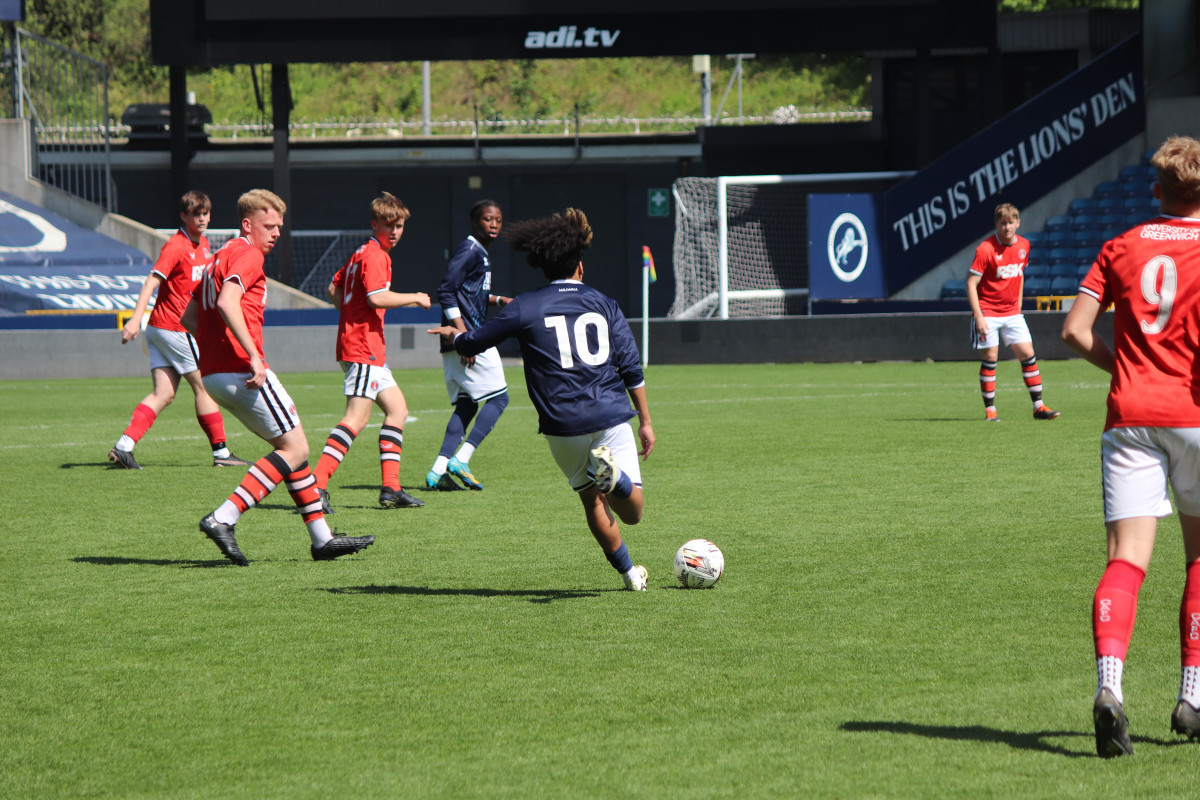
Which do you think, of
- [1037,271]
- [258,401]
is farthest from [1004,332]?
[1037,271]

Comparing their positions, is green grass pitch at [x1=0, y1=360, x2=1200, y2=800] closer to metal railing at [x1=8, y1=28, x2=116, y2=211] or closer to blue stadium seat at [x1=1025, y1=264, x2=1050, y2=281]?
blue stadium seat at [x1=1025, y1=264, x2=1050, y2=281]

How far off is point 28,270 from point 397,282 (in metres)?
15.1

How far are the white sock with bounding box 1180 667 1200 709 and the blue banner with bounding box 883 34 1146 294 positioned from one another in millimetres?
24144

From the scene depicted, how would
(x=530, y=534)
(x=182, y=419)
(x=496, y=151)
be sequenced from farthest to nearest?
(x=496, y=151)
(x=182, y=419)
(x=530, y=534)

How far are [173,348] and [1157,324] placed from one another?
9125 mm

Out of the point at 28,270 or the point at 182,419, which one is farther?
the point at 28,270

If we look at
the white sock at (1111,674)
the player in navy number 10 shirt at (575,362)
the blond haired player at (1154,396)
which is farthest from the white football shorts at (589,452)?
the white sock at (1111,674)

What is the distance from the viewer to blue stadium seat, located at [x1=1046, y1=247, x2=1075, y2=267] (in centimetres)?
2770

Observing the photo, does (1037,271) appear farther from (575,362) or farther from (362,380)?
(575,362)

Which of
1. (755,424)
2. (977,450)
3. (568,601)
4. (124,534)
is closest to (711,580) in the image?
(568,601)

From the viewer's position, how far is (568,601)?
6340 mm

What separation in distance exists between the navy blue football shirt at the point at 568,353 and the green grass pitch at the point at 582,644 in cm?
A: 88

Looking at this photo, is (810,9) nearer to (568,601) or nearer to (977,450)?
(977,450)

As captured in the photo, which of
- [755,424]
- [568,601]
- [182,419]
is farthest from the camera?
[182,419]
